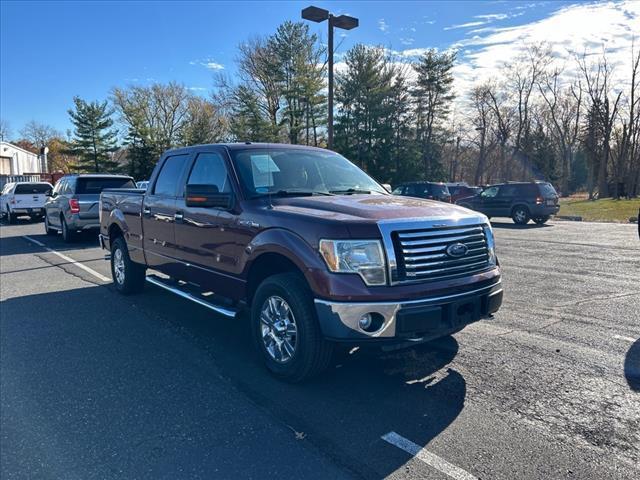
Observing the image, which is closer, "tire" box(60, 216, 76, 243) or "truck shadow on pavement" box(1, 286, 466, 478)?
"truck shadow on pavement" box(1, 286, 466, 478)

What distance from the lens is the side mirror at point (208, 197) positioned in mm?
4398

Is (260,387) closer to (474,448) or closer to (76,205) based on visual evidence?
(474,448)

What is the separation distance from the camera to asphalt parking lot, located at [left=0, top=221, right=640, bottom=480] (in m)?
2.91

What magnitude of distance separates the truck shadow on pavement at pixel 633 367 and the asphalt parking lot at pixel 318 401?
19 mm

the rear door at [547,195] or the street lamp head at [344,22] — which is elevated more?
the street lamp head at [344,22]

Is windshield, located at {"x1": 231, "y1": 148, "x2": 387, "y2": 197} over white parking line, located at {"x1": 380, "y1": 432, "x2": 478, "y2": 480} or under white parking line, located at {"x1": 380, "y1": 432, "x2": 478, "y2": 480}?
over

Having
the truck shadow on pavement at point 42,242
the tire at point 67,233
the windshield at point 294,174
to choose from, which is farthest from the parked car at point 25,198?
the windshield at point 294,174

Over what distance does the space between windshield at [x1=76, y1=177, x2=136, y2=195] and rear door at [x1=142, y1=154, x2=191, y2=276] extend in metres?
7.66

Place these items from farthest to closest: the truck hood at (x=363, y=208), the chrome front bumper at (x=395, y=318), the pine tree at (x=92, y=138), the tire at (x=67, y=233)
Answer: the pine tree at (x=92, y=138) → the tire at (x=67, y=233) → the truck hood at (x=363, y=208) → the chrome front bumper at (x=395, y=318)

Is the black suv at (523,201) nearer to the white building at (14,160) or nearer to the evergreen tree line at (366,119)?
the evergreen tree line at (366,119)

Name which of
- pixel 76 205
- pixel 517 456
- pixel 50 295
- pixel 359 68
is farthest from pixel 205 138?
pixel 517 456

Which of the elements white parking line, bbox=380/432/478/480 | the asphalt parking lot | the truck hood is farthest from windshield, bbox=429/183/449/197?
white parking line, bbox=380/432/478/480

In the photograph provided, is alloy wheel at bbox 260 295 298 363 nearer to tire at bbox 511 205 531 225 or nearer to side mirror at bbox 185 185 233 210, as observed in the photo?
side mirror at bbox 185 185 233 210

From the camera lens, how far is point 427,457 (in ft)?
9.62
